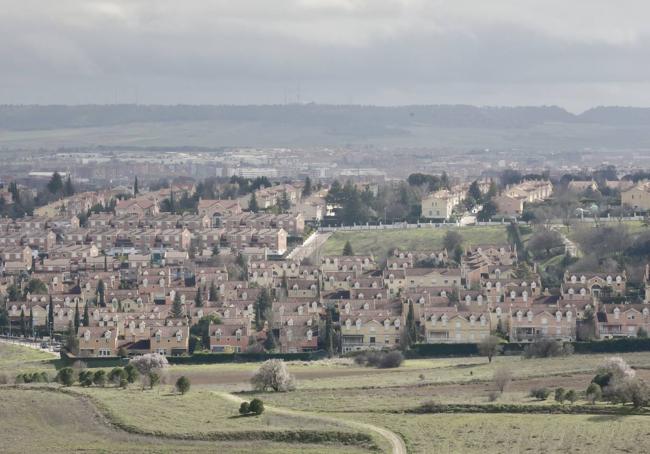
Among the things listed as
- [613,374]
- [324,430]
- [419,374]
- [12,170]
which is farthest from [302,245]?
[12,170]

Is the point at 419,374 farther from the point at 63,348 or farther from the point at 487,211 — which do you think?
the point at 487,211

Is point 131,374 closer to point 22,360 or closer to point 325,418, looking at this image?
point 325,418

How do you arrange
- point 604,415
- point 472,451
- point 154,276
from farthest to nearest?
point 154,276
point 604,415
point 472,451

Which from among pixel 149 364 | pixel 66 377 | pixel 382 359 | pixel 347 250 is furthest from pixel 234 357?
pixel 347 250

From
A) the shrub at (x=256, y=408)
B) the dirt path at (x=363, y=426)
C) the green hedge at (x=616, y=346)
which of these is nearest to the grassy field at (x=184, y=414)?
the shrub at (x=256, y=408)

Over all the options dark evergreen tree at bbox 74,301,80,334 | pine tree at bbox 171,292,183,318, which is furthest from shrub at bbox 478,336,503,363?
dark evergreen tree at bbox 74,301,80,334

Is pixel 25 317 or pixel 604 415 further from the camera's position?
pixel 25 317

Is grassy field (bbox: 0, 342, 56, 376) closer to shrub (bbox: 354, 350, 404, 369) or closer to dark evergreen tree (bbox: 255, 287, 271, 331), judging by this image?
dark evergreen tree (bbox: 255, 287, 271, 331)
